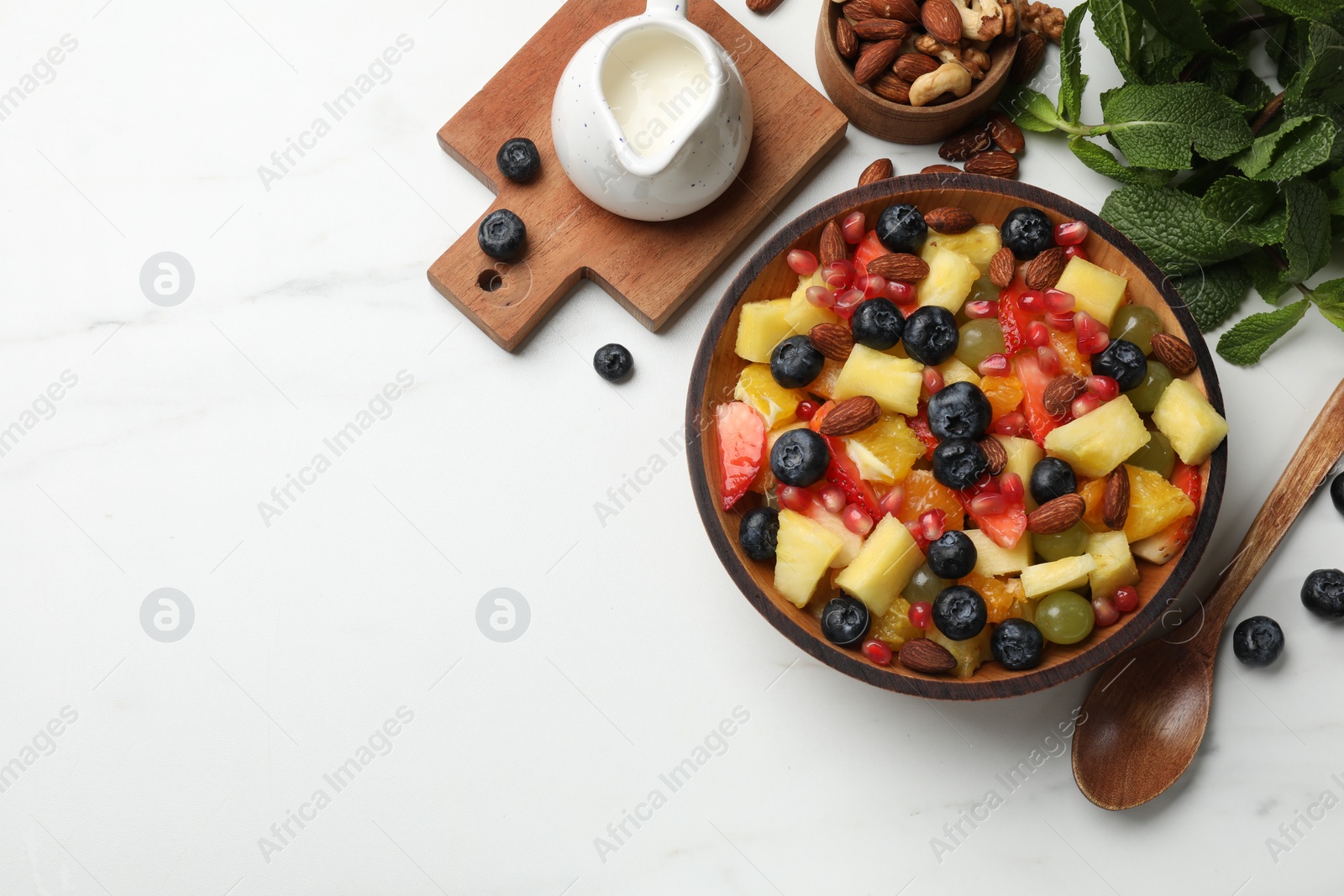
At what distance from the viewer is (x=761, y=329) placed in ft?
5.65

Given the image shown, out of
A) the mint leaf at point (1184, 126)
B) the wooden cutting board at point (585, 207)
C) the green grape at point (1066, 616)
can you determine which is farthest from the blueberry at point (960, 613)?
the mint leaf at point (1184, 126)

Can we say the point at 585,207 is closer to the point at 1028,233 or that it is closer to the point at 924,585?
the point at 1028,233

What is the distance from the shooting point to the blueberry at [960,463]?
1582 millimetres

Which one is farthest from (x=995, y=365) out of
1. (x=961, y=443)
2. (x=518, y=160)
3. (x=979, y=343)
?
(x=518, y=160)

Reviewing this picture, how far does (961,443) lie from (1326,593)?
2.99 ft

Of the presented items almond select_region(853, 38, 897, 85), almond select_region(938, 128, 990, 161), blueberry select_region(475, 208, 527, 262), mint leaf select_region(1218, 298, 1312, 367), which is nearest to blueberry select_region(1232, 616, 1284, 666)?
mint leaf select_region(1218, 298, 1312, 367)

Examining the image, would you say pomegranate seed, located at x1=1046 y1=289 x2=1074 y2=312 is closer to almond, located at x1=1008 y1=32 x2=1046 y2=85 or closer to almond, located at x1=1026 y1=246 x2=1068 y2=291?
almond, located at x1=1026 y1=246 x2=1068 y2=291

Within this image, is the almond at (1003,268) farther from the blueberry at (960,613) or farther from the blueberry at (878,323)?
the blueberry at (960,613)

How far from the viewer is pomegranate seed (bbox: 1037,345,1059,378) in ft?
5.46

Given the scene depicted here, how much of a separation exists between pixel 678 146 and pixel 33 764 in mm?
1780

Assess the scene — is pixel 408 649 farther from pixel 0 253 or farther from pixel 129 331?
pixel 0 253

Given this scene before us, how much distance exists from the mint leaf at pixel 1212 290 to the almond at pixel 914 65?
630 millimetres

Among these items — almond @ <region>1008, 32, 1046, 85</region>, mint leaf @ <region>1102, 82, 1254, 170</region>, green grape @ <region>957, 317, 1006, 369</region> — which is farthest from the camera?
almond @ <region>1008, 32, 1046, 85</region>

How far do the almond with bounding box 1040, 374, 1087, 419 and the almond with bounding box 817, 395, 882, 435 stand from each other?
0.92 ft
